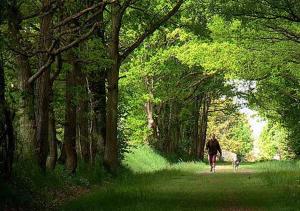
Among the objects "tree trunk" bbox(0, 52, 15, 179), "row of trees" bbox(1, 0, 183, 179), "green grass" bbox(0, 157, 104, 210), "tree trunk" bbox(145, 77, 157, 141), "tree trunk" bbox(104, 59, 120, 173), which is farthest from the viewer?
"tree trunk" bbox(145, 77, 157, 141)

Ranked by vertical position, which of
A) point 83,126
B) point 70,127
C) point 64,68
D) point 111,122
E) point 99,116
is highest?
point 64,68

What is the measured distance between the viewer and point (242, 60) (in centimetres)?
2988

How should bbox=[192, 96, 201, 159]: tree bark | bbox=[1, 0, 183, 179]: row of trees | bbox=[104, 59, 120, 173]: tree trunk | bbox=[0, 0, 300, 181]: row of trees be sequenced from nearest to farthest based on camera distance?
bbox=[1, 0, 183, 179]: row of trees, bbox=[0, 0, 300, 181]: row of trees, bbox=[104, 59, 120, 173]: tree trunk, bbox=[192, 96, 201, 159]: tree bark

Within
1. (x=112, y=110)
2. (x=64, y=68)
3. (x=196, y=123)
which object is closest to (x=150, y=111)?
(x=196, y=123)

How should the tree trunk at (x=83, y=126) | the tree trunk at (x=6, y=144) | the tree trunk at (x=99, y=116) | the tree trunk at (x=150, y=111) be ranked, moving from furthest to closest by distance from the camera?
the tree trunk at (x=150, y=111) < the tree trunk at (x=99, y=116) < the tree trunk at (x=83, y=126) < the tree trunk at (x=6, y=144)

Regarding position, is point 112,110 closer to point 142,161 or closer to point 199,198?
point 199,198

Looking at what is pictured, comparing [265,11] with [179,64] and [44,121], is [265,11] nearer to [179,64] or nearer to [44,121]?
[44,121]

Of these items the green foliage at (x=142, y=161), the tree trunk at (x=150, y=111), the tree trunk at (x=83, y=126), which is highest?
the tree trunk at (x=150, y=111)

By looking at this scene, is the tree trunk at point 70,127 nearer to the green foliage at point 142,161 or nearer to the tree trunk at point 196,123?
the green foliage at point 142,161

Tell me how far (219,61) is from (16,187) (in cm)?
2125

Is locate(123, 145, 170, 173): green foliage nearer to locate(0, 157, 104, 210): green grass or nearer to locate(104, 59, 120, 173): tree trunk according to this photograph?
locate(104, 59, 120, 173): tree trunk

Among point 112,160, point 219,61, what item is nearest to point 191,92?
point 219,61

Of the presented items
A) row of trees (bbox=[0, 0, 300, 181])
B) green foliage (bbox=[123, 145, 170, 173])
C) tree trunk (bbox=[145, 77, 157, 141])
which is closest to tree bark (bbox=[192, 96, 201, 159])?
row of trees (bbox=[0, 0, 300, 181])

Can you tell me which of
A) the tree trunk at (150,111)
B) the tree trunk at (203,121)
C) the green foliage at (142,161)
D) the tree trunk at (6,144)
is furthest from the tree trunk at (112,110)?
the tree trunk at (203,121)
